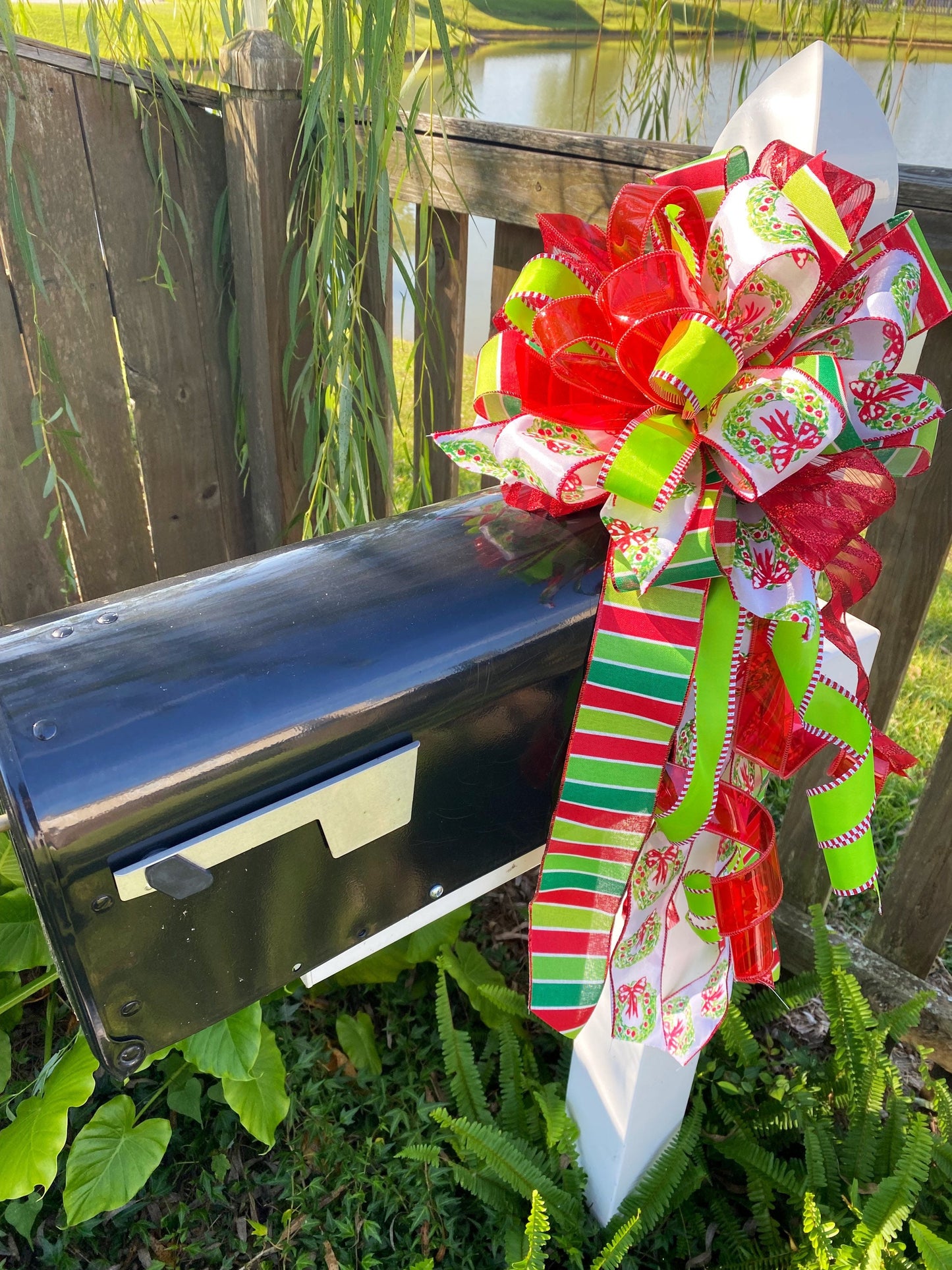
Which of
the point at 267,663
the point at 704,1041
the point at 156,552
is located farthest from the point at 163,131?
the point at 704,1041

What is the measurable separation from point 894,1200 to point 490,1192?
1.94 feet

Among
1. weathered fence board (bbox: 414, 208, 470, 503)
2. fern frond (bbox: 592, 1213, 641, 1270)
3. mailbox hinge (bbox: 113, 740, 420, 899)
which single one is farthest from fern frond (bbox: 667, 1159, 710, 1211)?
weathered fence board (bbox: 414, 208, 470, 503)

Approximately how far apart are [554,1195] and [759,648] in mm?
960

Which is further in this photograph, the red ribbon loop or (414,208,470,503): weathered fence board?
(414,208,470,503): weathered fence board

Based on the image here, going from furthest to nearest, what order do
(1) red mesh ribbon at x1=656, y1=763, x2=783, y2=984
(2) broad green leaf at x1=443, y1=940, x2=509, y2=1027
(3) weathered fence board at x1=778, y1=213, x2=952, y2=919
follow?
(2) broad green leaf at x1=443, y1=940, x2=509, y2=1027
(3) weathered fence board at x1=778, y1=213, x2=952, y2=919
(1) red mesh ribbon at x1=656, y1=763, x2=783, y2=984

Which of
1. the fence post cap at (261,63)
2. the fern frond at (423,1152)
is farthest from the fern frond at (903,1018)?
the fence post cap at (261,63)

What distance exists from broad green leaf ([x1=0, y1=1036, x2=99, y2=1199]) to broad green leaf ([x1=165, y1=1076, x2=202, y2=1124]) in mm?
180

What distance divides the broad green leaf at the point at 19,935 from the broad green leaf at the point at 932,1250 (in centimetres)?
141

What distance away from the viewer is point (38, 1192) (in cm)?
149

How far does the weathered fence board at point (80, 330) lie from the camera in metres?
1.49

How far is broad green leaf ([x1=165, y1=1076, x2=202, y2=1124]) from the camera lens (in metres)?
1.55

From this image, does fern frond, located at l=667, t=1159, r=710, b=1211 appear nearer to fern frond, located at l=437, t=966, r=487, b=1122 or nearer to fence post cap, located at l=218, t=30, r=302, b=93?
fern frond, located at l=437, t=966, r=487, b=1122

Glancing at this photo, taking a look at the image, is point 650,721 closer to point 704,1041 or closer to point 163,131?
point 704,1041

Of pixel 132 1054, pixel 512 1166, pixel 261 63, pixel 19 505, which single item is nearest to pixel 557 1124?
pixel 512 1166
